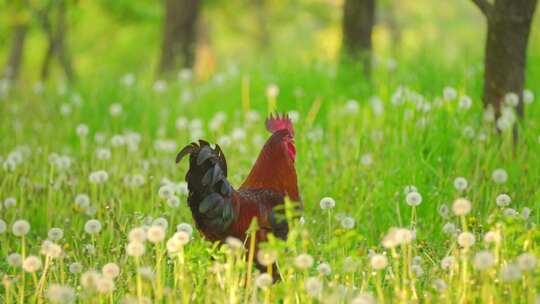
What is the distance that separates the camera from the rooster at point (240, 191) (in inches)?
150

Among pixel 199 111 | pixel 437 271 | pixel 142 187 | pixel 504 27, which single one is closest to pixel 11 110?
pixel 199 111

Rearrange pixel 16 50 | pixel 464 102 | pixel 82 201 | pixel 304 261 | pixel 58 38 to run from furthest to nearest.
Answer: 1. pixel 16 50
2. pixel 58 38
3. pixel 464 102
4. pixel 82 201
5. pixel 304 261

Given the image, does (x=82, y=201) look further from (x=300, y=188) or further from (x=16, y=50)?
(x=16, y=50)

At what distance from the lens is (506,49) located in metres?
6.16

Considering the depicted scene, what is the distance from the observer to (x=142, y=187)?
19.6 feet

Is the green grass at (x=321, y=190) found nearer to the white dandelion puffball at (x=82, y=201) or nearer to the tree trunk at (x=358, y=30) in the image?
the white dandelion puffball at (x=82, y=201)

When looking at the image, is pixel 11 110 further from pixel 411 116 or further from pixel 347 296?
pixel 347 296

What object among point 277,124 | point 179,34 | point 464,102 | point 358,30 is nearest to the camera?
point 277,124

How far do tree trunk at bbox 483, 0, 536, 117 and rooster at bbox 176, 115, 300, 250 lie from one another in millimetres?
2216

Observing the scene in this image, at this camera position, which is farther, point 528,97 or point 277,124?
point 528,97

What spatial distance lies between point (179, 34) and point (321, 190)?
6.52m

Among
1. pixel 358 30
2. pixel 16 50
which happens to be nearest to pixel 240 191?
pixel 358 30

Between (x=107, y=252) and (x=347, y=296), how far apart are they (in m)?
1.76

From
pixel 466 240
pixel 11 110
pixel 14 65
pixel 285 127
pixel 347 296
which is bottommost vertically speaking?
pixel 347 296
